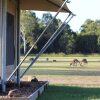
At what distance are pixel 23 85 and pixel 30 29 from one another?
76.0 metres

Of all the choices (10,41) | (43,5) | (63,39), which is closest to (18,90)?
(10,41)

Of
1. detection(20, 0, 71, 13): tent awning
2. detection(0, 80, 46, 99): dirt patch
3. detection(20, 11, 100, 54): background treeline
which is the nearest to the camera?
detection(0, 80, 46, 99): dirt patch

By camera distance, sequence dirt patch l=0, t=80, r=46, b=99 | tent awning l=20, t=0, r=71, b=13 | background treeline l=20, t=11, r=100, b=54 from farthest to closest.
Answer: background treeline l=20, t=11, r=100, b=54
tent awning l=20, t=0, r=71, b=13
dirt patch l=0, t=80, r=46, b=99

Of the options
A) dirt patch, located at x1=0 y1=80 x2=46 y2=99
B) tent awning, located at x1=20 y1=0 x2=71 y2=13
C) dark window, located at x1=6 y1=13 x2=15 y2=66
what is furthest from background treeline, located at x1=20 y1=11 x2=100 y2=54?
dirt patch, located at x1=0 y1=80 x2=46 y2=99

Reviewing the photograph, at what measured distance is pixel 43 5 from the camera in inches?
808

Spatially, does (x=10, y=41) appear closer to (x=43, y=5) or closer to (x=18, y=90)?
(x=43, y=5)

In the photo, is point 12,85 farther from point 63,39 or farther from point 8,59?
point 63,39

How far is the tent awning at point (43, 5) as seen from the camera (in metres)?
19.2

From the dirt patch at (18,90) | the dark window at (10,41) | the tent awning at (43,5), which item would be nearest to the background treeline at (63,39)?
the tent awning at (43,5)

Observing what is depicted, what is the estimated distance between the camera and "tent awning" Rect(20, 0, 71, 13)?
1918 cm

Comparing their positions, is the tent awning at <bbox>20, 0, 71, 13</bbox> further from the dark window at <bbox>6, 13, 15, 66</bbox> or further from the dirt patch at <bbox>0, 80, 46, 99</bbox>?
the dirt patch at <bbox>0, 80, 46, 99</bbox>

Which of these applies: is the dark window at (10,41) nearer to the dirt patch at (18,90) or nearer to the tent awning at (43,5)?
the tent awning at (43,5)

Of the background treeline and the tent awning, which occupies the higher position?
the background treeline

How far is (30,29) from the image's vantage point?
94.4 m
